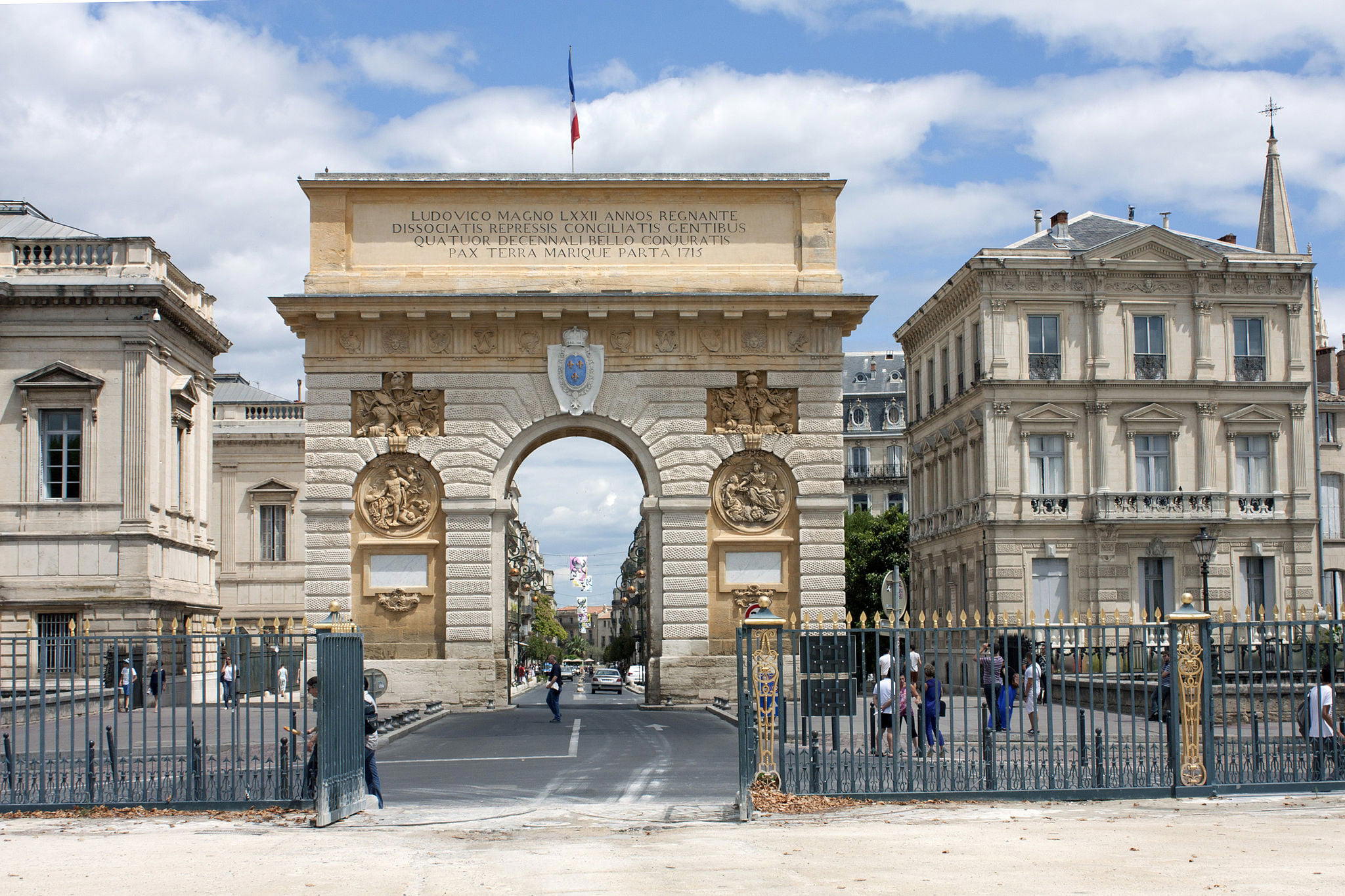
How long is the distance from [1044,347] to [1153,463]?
460 cm

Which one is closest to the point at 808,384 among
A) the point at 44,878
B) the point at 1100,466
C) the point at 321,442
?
the point at 321,442

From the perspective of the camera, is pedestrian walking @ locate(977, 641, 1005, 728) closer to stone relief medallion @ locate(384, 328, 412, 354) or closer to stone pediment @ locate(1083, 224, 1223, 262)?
stone relief medallion @ locate(384, 328, 412, 354)

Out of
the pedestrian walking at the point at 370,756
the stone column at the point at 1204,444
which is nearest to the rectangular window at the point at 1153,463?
the stone column at the point at 1204,444

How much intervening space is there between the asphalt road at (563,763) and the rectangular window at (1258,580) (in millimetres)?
20918

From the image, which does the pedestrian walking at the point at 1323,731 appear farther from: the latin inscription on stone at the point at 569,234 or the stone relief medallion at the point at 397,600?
the stone relief medallion at the point at 397,600

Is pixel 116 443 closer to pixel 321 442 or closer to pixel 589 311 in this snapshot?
pixel 321 442

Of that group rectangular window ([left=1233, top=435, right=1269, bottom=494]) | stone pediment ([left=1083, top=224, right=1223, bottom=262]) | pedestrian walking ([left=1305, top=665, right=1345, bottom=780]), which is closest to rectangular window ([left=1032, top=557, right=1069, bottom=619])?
rectangular window ([left=1233, top=435, right=1269, bottom=494])

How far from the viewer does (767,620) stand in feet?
50.6

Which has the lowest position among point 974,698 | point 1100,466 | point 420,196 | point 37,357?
point 974,698

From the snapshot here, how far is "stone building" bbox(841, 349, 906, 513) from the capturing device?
247ft

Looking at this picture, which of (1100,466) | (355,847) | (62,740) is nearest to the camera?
(355,847)

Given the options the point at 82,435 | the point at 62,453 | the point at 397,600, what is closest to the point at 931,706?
the point at 397,600

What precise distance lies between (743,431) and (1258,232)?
25.8 meters

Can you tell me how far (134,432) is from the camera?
A: 36.6 meters
